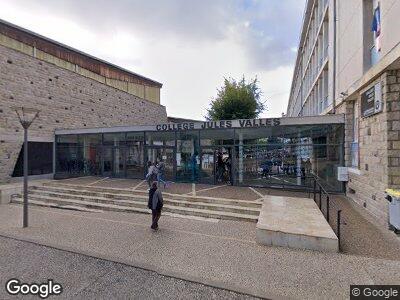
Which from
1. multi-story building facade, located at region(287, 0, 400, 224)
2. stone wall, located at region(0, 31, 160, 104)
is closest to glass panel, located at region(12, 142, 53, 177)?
stone wall, located at region(0, 31, 160, 104)

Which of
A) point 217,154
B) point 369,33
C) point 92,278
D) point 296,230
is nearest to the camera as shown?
point 92,278

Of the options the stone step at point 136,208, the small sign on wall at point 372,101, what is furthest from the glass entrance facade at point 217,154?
the stone step at point 136,208

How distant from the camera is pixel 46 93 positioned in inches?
→ 630

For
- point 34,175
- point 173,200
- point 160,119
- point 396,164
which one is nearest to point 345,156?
point 396,164

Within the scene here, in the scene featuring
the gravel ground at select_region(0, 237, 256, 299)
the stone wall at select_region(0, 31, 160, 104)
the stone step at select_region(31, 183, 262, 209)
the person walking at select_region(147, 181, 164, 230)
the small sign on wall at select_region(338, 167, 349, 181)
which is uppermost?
the stone wall at select_region(0, 31, 160, 104)

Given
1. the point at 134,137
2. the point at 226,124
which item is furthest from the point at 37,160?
the point at 226,124

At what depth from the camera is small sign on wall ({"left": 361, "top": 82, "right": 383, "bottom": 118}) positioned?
7066 mm

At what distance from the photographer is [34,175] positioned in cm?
1507

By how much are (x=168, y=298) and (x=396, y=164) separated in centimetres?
644

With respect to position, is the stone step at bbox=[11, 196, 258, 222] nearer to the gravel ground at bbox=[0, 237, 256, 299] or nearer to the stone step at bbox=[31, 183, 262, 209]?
the stone step at bbox=[31, 183, 262, 209]

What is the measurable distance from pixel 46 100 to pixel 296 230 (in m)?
16.4

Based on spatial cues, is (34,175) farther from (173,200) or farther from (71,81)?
(173,200)

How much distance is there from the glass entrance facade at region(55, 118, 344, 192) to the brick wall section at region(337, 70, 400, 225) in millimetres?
1730

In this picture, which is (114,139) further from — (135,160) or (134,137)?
(135,160)
